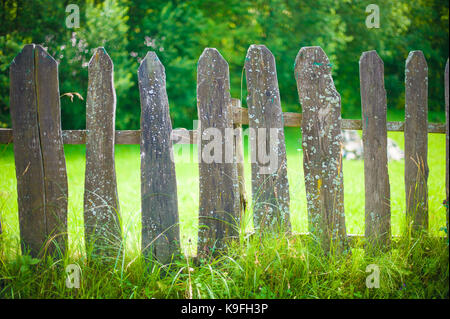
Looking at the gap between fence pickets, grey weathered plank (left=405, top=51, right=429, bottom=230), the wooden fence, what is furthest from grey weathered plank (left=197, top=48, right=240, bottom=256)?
grey weathered plank (left=405, top=51, right=429, bottom=230)

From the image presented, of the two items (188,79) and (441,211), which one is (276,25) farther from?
(441,211)

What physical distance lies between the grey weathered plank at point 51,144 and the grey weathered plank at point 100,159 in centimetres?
21

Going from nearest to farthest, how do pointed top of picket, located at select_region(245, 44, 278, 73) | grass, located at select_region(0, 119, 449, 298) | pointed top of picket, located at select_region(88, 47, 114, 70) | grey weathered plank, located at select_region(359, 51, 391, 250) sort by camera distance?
grass, located at select_region(0, 119, 449, 298) → pointed top of picket, located at select_region(88, 47, 114, 70) → pointed top of picket, located at select_region(245, 44, 278, 73) → grey weathered plank, located at select_region(359, 51, 391, 250)

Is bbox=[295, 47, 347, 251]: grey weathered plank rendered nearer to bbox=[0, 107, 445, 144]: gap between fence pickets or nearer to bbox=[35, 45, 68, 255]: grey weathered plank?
bbox=[0, 107, 445, 144]: gap between fence pickets

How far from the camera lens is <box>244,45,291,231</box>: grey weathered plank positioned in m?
2.76

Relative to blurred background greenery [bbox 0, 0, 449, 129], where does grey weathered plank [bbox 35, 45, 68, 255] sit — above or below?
below

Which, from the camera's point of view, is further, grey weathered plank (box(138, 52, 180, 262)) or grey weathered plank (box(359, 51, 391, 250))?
grey weathered plank (box(359, 51, 391, 250))

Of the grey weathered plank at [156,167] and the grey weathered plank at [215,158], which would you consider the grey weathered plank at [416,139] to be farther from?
the grey weathered plank at [156,167]

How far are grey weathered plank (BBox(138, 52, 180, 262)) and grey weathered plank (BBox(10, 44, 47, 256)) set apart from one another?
829 millimetres

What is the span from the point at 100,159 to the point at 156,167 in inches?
17.5

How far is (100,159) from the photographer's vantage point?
2.64m

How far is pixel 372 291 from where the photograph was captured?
2549mm

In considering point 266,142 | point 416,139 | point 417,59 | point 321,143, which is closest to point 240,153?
→ point 266,142
